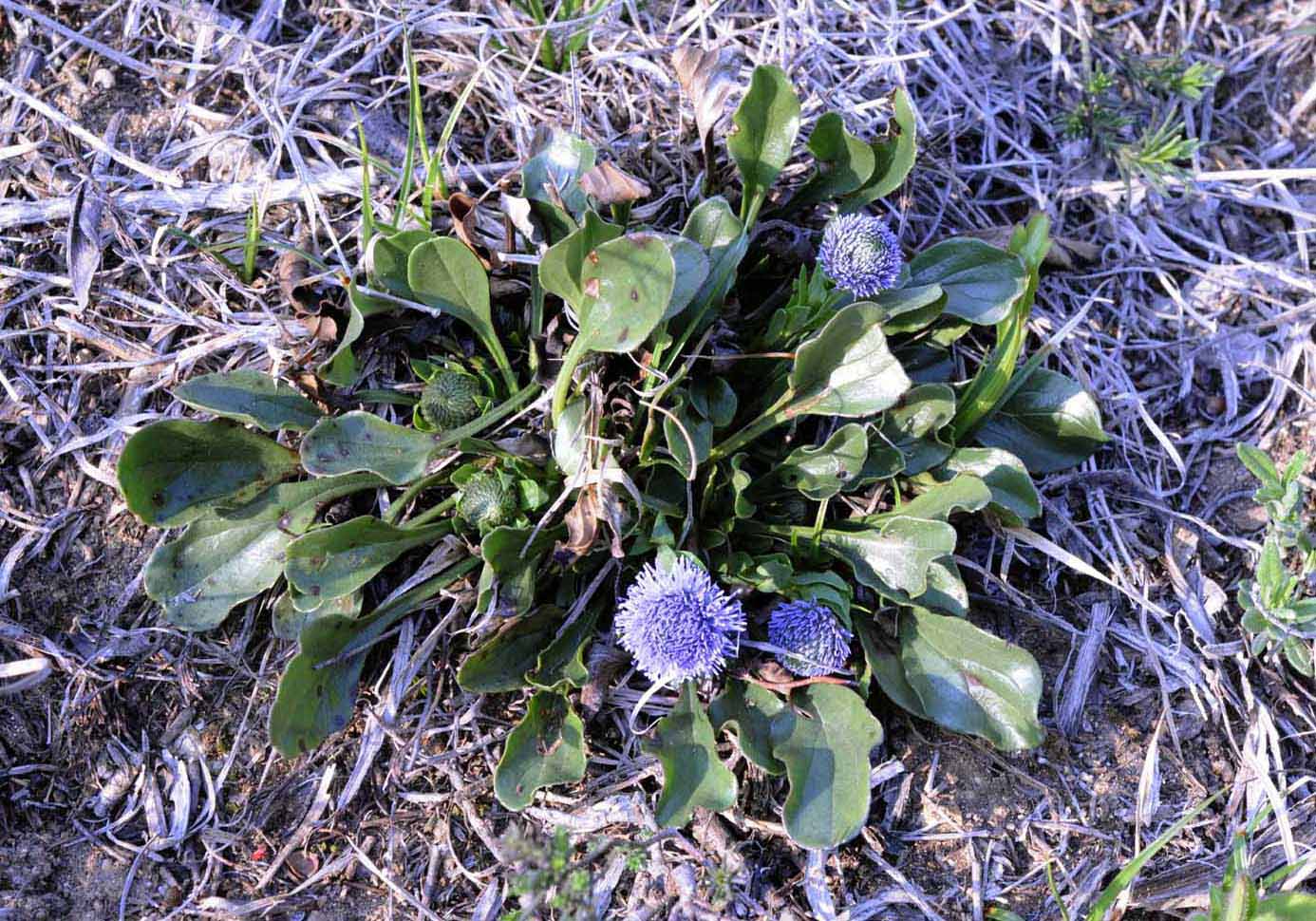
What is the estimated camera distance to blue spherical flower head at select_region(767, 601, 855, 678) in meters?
2.04

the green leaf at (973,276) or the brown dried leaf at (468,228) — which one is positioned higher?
the green leaf at (973,276)

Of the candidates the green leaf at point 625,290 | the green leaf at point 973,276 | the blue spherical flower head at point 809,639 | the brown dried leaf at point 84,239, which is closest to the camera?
the green leaf at point 625,290

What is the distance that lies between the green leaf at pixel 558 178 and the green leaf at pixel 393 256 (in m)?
0.25

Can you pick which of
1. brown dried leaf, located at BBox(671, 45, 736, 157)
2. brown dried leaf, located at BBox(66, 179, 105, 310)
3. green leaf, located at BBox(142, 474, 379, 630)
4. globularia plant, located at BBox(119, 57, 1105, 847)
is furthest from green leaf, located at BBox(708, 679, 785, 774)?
brown dried leaf, located at BBox(66, 179, 105, 310)

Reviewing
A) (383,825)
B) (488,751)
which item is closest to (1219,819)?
(488,751)

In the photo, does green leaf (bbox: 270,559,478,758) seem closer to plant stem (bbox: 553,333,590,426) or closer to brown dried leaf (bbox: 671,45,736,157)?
plant stem (bbox: 553,333,590,426)

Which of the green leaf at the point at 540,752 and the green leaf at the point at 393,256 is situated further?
the green leaf at the point at 393,256

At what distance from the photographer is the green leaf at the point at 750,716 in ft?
6.57

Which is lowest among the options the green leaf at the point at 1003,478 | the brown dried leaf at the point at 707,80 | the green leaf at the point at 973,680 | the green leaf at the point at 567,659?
the green leaf at the point at 567,659

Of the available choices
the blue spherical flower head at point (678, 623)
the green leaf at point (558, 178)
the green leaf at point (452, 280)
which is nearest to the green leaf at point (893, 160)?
the green leaf at point (558, 178)

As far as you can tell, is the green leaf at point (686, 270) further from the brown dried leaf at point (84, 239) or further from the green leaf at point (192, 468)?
the brown dried leaf at point (84, 239)

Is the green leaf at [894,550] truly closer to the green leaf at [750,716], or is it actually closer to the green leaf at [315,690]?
the green leaf at [750,716]

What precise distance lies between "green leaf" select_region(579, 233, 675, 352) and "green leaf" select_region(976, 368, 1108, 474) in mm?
918

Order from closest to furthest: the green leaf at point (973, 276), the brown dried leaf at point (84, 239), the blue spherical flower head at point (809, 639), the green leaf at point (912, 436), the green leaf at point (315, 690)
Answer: the green leaf at point (315, 690) < the blue spherical flower head at point (809, 639) < the green leaf at point (912, 436) < the green leaf at point (973, 276) < the brown dried leaf at point (84, 239)
